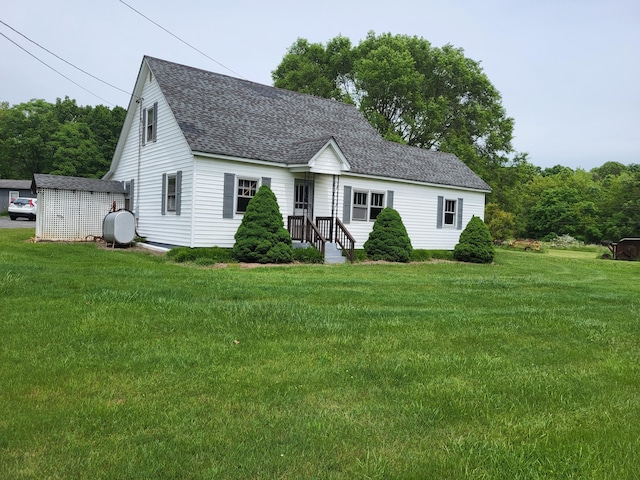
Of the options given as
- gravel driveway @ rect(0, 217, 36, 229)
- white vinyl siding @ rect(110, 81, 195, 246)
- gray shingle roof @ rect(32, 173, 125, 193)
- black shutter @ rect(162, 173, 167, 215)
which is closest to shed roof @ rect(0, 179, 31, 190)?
gravel driveway @ rect(0, 217, 36, 229)

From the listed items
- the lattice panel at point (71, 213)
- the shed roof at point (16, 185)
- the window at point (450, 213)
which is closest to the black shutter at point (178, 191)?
the lattice panel at point (71, 213)

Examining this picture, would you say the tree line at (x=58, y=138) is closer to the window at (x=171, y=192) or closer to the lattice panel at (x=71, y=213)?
the lattice panel at (x=71, y=213)

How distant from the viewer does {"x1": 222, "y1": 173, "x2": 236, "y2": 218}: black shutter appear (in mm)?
15703

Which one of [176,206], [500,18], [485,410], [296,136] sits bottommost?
[485,410]

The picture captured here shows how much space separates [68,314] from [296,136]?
13706 millimetres

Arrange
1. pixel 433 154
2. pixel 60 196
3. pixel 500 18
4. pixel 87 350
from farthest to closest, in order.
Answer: pixel 433 154 < pixel 60 196 < pixel 500 18 < pixel 87 350

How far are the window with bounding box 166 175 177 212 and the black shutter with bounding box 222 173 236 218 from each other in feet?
6.31

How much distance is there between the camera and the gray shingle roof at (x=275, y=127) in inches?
640

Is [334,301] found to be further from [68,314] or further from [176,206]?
[176,206]

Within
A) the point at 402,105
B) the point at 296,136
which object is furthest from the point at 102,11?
the point at 402,105

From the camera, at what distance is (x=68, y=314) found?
6.00m

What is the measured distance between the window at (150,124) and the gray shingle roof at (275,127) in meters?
1.31

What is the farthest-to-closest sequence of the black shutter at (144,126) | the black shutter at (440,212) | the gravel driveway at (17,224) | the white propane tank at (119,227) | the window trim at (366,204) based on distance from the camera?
the gravel driveway at (17,224)
the black shutter at (440,212)
the window trim at (366,204)
the black shutter at (144,126)
the white propane tank at (119,227)

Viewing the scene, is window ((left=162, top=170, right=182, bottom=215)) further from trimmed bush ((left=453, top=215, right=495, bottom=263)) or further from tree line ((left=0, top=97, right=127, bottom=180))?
tree line ((left=0, top=97, right=127, bottom=180))
